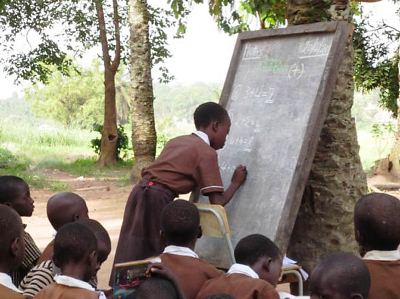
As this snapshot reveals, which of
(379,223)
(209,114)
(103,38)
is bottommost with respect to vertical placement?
(379,223)

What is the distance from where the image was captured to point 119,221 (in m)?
9.38

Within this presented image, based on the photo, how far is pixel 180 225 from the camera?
2.94 meters

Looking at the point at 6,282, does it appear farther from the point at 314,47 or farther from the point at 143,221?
the point at 314,47

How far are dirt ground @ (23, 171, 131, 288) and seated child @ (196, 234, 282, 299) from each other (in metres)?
3.37

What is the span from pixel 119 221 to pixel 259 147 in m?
5.71

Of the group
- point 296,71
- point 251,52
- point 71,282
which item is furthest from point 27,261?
point 251,52

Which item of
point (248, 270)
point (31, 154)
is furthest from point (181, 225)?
point (31, 154)

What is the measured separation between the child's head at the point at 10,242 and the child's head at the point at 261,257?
91 cm

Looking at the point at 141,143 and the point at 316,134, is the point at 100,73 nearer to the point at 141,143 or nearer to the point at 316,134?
the point at 141,143

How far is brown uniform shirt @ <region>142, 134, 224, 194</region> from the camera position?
366 cm

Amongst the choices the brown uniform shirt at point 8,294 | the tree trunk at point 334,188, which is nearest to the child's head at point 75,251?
the brown uniform shirt at point 8,294

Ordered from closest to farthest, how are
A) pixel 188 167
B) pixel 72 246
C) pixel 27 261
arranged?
pixel 72 246, pixel 27 261, pixel 188 167

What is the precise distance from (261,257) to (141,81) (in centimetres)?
961

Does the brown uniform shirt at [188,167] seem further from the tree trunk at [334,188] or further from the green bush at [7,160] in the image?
the green bush at [7,160]
